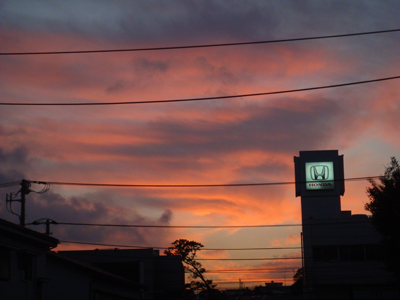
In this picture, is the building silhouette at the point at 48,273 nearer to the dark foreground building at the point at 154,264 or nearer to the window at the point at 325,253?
the window at the point at 325,253

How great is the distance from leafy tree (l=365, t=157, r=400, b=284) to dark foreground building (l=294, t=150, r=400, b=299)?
70.3 feet

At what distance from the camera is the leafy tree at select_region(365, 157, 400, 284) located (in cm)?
4144

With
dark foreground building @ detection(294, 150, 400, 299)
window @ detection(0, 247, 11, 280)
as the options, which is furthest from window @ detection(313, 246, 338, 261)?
window @ detection(0, 247, 11, 280)

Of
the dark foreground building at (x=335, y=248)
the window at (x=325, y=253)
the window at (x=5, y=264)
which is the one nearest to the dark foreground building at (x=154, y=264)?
the dark foreground building at (x=335, y=248)

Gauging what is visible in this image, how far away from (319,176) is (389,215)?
3045cm

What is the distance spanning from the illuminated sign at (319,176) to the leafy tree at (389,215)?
2787 centimetres

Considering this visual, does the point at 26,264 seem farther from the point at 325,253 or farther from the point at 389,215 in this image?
the point at 325,253

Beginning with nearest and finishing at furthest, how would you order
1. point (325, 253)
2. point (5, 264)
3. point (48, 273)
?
1. point (5, 264)
2. point (48, 273)
3. point (325, 253)

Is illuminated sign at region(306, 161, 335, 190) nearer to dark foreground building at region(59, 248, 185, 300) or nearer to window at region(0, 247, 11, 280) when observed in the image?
dark foreground building at region(59, 248, 185, 300)

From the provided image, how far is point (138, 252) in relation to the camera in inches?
3184

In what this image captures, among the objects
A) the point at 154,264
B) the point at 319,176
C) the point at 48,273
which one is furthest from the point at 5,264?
the point at 154,264

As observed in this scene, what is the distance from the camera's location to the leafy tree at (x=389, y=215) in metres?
41.4

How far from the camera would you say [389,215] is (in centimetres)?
4175

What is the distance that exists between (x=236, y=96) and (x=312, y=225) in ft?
151
